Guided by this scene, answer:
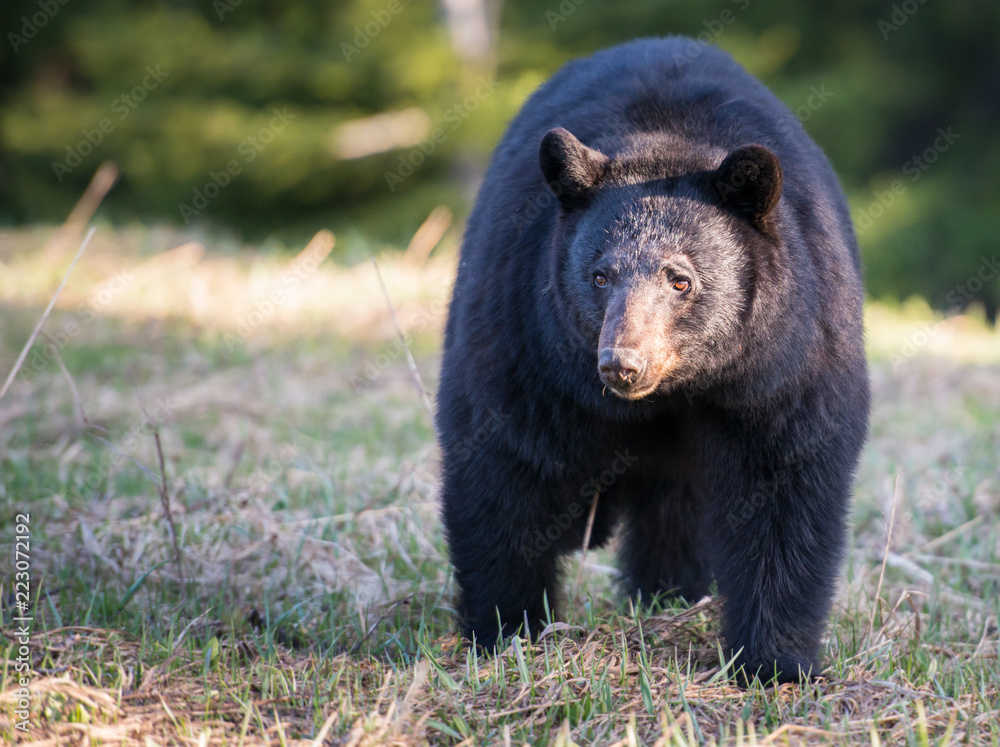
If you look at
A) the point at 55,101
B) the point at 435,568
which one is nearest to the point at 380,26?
the point at 55,101

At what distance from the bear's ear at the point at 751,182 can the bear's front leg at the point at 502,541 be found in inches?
37.8

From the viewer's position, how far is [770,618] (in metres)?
2.88

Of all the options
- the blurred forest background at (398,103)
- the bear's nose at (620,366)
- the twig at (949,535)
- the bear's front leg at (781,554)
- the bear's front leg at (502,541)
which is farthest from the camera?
the blurred forest background at (398,103)

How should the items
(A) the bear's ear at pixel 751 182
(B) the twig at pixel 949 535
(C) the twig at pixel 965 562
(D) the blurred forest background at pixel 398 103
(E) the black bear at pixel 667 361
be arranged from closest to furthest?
(A) the bear's ear at pixel 751 182
(E) the black bear at pixel 667 361
(C) the twig at pixel 965 562
(B) the twig at pixel 949 535
(D) the blurred forest background at pixel 398 103

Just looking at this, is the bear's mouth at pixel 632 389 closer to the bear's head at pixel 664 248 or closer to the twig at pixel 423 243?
the bear's head at pixel 664 248

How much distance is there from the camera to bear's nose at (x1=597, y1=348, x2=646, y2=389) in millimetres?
2480

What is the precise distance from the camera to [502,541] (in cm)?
308

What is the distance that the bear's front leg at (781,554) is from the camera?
2838mm

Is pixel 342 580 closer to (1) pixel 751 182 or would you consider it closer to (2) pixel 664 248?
(2) pixel 664 248

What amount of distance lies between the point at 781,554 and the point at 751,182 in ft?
3.45

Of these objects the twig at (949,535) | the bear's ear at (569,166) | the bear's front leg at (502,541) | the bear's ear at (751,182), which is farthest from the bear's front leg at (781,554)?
the twig at (949,535)

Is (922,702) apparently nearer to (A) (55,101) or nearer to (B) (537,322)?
(B) (537,322)

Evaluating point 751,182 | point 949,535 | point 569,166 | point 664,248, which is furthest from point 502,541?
point 949,535

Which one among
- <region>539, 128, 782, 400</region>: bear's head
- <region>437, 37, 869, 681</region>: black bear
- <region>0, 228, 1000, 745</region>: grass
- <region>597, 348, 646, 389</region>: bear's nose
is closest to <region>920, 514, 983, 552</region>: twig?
<region>0, 228, 1000, 745</region>: grass
